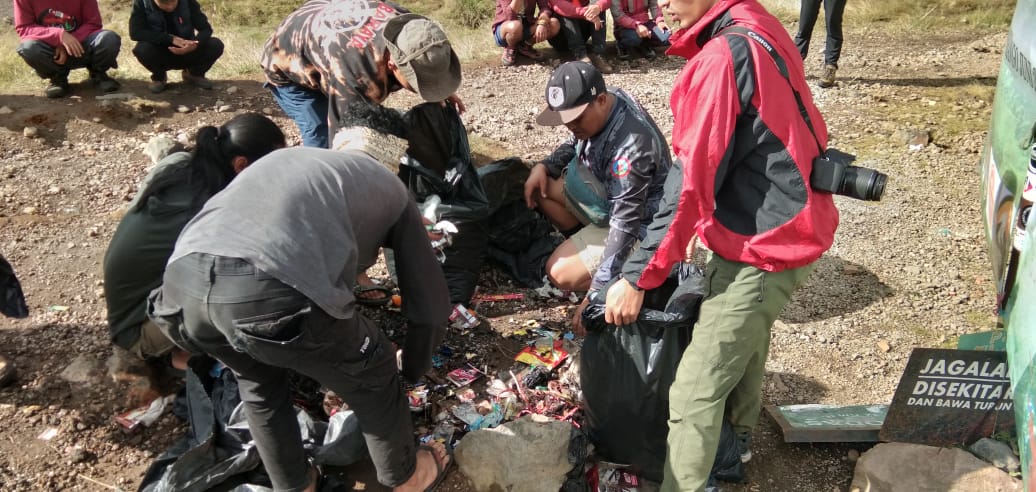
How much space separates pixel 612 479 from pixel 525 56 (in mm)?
5695

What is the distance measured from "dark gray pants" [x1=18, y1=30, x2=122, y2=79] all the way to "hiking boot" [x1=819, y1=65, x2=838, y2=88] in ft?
19.9

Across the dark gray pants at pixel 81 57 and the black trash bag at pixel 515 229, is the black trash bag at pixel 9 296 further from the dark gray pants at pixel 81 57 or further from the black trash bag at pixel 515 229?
the dark gray pants at pixel 81 57

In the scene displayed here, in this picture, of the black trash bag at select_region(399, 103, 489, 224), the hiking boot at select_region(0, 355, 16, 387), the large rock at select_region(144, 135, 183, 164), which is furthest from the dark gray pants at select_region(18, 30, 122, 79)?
the black trash bag at select_region(399, 103, 489, 224)

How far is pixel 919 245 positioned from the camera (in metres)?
4.39

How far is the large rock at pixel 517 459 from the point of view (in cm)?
274

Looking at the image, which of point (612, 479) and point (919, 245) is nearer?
point (612, 479)

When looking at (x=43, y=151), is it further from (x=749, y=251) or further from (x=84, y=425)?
(x=749, y=251)

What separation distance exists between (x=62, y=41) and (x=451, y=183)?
13.4ft

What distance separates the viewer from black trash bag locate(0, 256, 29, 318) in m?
3.05

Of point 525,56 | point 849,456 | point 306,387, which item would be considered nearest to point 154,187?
point 306,387

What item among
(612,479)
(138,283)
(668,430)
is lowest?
(612,479)

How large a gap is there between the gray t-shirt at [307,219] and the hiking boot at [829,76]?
223 inches

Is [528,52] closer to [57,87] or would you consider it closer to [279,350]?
[57,87]

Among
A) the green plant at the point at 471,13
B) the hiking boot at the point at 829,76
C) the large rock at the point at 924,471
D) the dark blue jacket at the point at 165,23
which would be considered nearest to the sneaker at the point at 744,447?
the large rock at the point at 924,471
